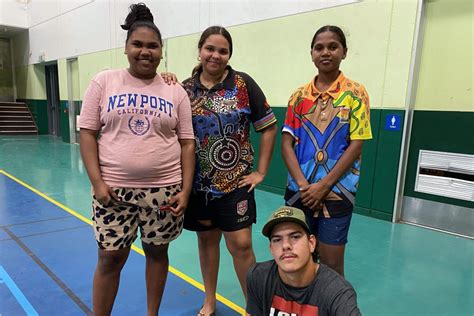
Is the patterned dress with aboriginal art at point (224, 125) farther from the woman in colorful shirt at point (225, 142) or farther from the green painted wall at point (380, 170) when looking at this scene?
the green painted wall at point (380, 170)

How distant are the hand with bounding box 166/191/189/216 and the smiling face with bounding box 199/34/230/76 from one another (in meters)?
0.67

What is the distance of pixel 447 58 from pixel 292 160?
305 centimetres

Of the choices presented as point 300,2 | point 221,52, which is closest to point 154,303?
point 221,52

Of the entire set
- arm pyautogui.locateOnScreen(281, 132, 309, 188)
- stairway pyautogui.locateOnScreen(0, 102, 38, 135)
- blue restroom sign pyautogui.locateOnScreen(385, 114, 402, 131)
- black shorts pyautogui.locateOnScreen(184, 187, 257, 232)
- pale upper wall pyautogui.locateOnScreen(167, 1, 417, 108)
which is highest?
pale upper wall pyautogui.locateOnScreen(167, 1, 417, 108)

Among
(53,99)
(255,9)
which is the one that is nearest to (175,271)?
(255,9)

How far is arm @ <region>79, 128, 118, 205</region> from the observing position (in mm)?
1674

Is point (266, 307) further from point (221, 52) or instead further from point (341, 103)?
point (221, 52)

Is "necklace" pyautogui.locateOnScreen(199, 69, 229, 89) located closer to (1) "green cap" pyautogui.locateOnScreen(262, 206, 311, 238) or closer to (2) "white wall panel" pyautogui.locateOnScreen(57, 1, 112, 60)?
(1) "green cap" pyautogui.locateOnScreen(262, 206, 311, 238)

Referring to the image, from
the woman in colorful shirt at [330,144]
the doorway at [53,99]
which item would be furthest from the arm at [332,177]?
the doorway at [53,99]

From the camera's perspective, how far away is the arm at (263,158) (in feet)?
6.60

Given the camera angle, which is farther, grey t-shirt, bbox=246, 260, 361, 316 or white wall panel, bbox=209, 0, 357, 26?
→ white wall panel, bbox=209, 0, 357, 26

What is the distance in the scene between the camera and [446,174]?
4023mm

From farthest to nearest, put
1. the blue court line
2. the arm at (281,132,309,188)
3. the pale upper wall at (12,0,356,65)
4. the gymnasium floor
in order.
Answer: the pale upper wall at (12,0,356,65), the gymnasium floor, the blue court line, the arm at (281,132,309,188)

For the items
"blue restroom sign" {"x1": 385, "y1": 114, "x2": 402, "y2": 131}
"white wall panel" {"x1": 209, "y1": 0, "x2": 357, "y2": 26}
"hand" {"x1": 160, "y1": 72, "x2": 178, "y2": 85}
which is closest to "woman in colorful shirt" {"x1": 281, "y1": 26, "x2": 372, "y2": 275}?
"hand" {"x1": 160, "y1": 72, "x2": 178, "y2": 85}
